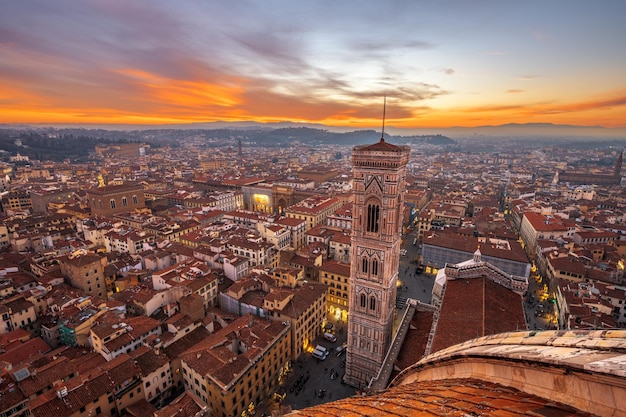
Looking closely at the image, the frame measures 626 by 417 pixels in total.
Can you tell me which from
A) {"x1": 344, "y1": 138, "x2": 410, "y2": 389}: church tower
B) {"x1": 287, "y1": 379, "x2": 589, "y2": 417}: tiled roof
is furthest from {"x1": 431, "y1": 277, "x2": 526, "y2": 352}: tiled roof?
{"x1": 287, "y1": 379, "x2": 589, "y2": 417}: tiled roof

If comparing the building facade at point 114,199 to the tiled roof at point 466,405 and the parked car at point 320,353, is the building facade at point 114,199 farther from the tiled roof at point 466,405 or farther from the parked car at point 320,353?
the tiled roof at point 466,405

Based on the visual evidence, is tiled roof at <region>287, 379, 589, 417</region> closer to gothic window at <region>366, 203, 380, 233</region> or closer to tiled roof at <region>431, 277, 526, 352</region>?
tiled roof at <region>431, 277, 526, 352</region>

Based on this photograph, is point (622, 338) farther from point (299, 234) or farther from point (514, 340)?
point (299, 234)

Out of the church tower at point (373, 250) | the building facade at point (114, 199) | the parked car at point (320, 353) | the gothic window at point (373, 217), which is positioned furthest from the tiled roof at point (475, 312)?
the building facade at point (114, 199)

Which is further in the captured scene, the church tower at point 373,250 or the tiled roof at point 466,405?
the church tower at point 373,250

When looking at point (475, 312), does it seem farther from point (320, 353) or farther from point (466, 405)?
point (466, 405)

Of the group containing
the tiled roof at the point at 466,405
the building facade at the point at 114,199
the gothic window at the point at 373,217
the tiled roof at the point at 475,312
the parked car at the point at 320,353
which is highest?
the tiled roof at the point at 466,405

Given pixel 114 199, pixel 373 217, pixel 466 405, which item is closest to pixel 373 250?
pixel 373 217
